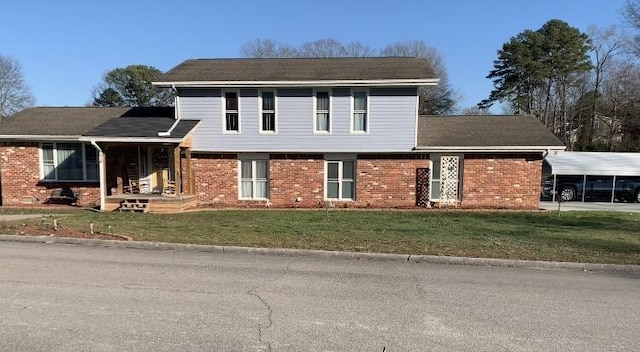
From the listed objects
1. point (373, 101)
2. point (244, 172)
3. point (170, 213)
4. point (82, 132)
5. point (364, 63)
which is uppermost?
point (364, 63)

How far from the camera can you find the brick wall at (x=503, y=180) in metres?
17.0

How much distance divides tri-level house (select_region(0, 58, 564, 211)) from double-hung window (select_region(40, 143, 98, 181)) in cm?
4

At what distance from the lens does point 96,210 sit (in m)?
15.9

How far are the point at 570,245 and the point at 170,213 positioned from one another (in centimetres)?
1276

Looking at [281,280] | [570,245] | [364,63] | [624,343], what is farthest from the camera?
[364,63]

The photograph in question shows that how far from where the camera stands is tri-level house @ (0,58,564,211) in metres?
16.8

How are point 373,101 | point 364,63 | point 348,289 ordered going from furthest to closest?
point 364,63
point 373,101
point 348,289

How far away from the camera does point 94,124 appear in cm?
1850

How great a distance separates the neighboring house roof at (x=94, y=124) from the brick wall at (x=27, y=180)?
640mm

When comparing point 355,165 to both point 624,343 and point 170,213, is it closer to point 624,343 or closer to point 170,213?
point 170,213

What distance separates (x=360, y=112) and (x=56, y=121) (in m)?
13.6

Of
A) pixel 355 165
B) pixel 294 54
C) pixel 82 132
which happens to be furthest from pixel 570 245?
pixel 294 54

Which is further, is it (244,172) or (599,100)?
(599,100)

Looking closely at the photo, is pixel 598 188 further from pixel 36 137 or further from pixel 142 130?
pixel 36 137
